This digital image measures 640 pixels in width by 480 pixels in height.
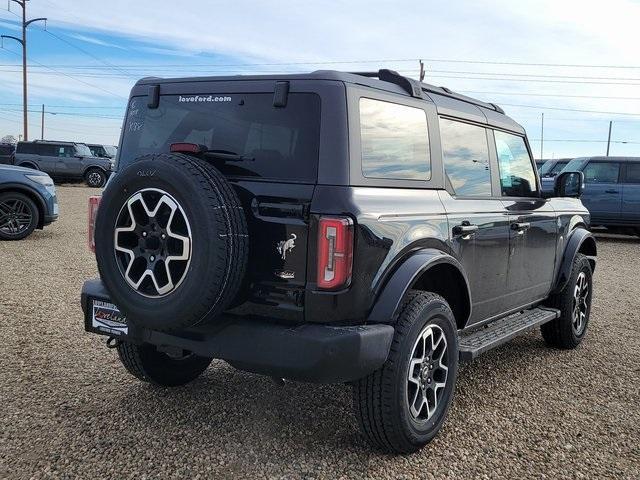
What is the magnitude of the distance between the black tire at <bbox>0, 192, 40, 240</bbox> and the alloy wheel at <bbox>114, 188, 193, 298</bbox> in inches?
312

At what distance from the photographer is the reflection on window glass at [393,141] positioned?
308 cm

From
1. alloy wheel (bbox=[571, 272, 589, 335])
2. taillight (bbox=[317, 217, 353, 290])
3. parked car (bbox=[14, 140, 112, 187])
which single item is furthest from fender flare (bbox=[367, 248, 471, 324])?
parked car (bbox=[14, 140, 112, 187])

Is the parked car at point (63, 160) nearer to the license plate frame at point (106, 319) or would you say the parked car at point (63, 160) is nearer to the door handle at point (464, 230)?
the license plate frame at point (106, 319)

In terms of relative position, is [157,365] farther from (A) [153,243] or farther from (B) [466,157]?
(B) [466,157]

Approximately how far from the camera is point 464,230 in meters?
3.61

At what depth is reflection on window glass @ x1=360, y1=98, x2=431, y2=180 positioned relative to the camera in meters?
3.08

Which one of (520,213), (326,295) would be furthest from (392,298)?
(520,213)

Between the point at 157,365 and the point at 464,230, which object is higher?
the point at 464,230

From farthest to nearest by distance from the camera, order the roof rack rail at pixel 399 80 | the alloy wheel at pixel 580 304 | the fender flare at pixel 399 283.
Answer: the alloy wheel at pixel 580 304, the roof rack rail at pixel 399 80, the fender flare at pixel 399 283

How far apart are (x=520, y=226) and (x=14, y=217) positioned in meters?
8.39

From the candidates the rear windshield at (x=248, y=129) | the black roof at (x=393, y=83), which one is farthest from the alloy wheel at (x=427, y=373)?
the black roof at (x=393, y=83)

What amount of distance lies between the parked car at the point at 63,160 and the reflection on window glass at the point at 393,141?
24.2 m

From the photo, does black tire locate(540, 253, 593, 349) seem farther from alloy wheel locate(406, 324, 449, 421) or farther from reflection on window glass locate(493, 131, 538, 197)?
alloy wheel locate(406, 324, 449, 421)

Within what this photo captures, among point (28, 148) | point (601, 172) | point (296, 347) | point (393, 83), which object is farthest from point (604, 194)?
point (28, 148)
